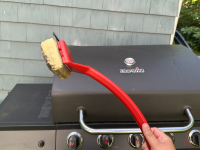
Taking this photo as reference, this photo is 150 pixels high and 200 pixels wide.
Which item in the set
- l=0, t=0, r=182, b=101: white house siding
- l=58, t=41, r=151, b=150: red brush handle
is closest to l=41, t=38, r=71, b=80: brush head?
l=58, t=41, r=151, b=150: red brush handle

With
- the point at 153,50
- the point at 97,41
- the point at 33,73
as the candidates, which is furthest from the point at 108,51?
the point at 33,73

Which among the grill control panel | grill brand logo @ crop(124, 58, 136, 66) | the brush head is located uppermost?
the brush head

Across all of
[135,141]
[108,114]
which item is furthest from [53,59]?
[135,141]

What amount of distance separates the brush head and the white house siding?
82cm

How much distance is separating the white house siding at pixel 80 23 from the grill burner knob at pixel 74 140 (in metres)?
0.83

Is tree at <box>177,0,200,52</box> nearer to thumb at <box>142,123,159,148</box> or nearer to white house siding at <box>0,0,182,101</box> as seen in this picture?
white house siding at <box>0,0,182,101</box>

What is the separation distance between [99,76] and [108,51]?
0.46 metres

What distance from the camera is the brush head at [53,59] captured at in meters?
0.51

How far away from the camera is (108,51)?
0.97m

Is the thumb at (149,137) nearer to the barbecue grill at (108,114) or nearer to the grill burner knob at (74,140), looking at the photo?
the barbecue grill at (108,114)

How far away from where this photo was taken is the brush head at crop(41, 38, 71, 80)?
51cm

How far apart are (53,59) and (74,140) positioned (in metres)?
0.38

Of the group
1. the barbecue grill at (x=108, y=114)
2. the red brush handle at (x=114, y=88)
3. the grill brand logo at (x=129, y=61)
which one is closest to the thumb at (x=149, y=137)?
the red brush handle at (x=114, y=88)

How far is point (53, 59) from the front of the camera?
20.5 inches
